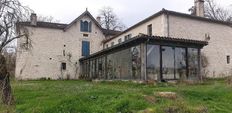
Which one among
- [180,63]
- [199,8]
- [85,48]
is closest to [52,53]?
[85,48]

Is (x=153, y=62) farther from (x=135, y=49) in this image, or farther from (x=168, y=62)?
(x=135, y=49)

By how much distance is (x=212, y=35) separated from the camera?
30109 mm

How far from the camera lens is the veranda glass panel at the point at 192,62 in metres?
20.8

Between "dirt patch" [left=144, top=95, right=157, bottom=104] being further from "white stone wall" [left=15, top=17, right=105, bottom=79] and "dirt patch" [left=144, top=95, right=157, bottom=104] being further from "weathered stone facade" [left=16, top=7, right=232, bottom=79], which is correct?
"white stone wall" [left=15, top=17, right=105, bottom=79]

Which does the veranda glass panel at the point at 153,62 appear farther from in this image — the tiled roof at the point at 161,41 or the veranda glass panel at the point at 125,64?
the veranda glass panel at the point at 125,64

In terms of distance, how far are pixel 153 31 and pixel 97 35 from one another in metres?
12.3

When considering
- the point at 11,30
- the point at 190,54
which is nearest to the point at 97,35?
the point at 190,54

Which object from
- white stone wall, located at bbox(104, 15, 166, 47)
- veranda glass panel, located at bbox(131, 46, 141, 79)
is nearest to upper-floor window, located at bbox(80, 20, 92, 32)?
white stone wall, located at bbox(104, 15, 166, 47)

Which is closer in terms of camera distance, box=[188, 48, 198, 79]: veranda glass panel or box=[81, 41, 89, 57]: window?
box=[188, 48, 198, 79]: veranda glass panel

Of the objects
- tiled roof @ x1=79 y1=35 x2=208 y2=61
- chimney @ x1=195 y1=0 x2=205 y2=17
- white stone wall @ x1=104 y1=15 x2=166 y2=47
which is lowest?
tiled roof @ x1=79 y1=35 x2=208 y2=61

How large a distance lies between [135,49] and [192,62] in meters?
4.34

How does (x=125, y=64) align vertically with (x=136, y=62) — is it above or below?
below

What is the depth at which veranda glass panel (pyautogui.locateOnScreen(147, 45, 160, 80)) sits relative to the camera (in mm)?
19172

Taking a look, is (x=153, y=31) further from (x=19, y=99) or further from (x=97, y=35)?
(x=19, y=99)
